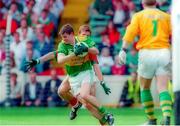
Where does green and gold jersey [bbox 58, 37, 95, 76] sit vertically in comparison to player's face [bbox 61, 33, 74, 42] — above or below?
below

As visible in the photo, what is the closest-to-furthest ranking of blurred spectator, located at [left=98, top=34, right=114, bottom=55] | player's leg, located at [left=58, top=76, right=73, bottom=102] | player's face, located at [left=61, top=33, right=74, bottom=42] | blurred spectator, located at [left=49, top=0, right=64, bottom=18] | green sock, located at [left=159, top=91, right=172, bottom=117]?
green sock, located at [left=159, top=91, right=172, bottom=117] < player's face, located at [left=61, top=33, right=74, bottom=42] < player's leg, located at [left=58, top=76, right=73, bottom=102] < blurred spectator, located at [left=98, top=34, right=114, bottom=55] < blurred spectator, located at [left=49, top=0, right=64, bottom=18]

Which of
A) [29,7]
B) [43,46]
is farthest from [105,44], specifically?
[29,7]

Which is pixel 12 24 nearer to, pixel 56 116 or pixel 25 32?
pixel 25 32

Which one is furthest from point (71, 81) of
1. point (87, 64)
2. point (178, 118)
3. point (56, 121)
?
point (178, 118)

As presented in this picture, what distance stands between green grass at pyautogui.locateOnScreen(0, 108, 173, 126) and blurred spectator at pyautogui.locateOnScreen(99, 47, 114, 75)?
1471 millimetres

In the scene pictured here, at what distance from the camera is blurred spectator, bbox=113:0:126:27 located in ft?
70.0

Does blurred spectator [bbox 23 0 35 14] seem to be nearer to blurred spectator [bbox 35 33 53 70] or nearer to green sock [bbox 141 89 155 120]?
blurred spectator [bbox 35 33 53 70]

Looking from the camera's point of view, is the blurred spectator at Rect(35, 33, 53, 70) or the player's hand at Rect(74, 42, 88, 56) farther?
the blurred spectator at Rect(35, 33, 53, 70)

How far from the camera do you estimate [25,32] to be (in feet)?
67.4

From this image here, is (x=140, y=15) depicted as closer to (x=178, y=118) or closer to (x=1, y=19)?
(x=178, y=118)

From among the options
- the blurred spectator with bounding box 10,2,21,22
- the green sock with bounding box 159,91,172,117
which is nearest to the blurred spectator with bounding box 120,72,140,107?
the blurred spectator with bounding box 10,2,21,22

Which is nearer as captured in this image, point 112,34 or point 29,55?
point 29,55

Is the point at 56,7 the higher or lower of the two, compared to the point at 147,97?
higher

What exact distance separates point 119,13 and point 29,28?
2.45 meters
